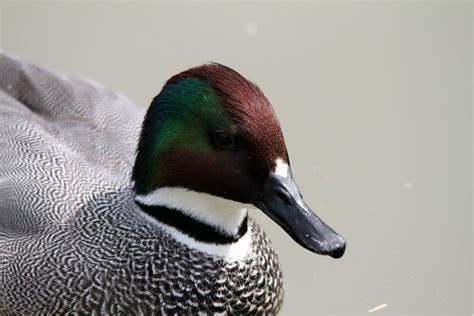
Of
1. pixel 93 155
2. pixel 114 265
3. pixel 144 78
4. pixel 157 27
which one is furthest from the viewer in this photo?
pixel 157 27

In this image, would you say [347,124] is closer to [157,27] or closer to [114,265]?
[157,27]

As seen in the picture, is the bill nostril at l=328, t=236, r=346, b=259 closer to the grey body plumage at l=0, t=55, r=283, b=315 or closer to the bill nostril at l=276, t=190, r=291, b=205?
the bill nostril at l=276, t=190, r=291, b=205

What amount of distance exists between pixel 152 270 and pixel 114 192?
40cm

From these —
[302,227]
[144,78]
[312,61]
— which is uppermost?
[302,227]

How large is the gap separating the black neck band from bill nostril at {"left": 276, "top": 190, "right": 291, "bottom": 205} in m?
0.41

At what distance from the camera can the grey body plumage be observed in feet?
11.1

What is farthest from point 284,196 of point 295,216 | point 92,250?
point 92,250

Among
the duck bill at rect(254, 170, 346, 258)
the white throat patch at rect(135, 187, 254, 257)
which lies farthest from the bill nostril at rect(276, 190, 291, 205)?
the white throat patch at rect(135, 187, 254, 257)

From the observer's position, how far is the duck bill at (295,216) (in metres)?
3.08

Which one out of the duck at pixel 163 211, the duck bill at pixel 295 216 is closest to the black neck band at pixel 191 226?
the duck at pixel 163 211

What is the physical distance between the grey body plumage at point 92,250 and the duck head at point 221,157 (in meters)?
0.21

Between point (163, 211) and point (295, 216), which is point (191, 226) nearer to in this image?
point (163, 211)

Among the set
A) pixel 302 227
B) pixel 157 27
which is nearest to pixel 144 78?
pixel 157 27

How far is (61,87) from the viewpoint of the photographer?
13.9 feet
